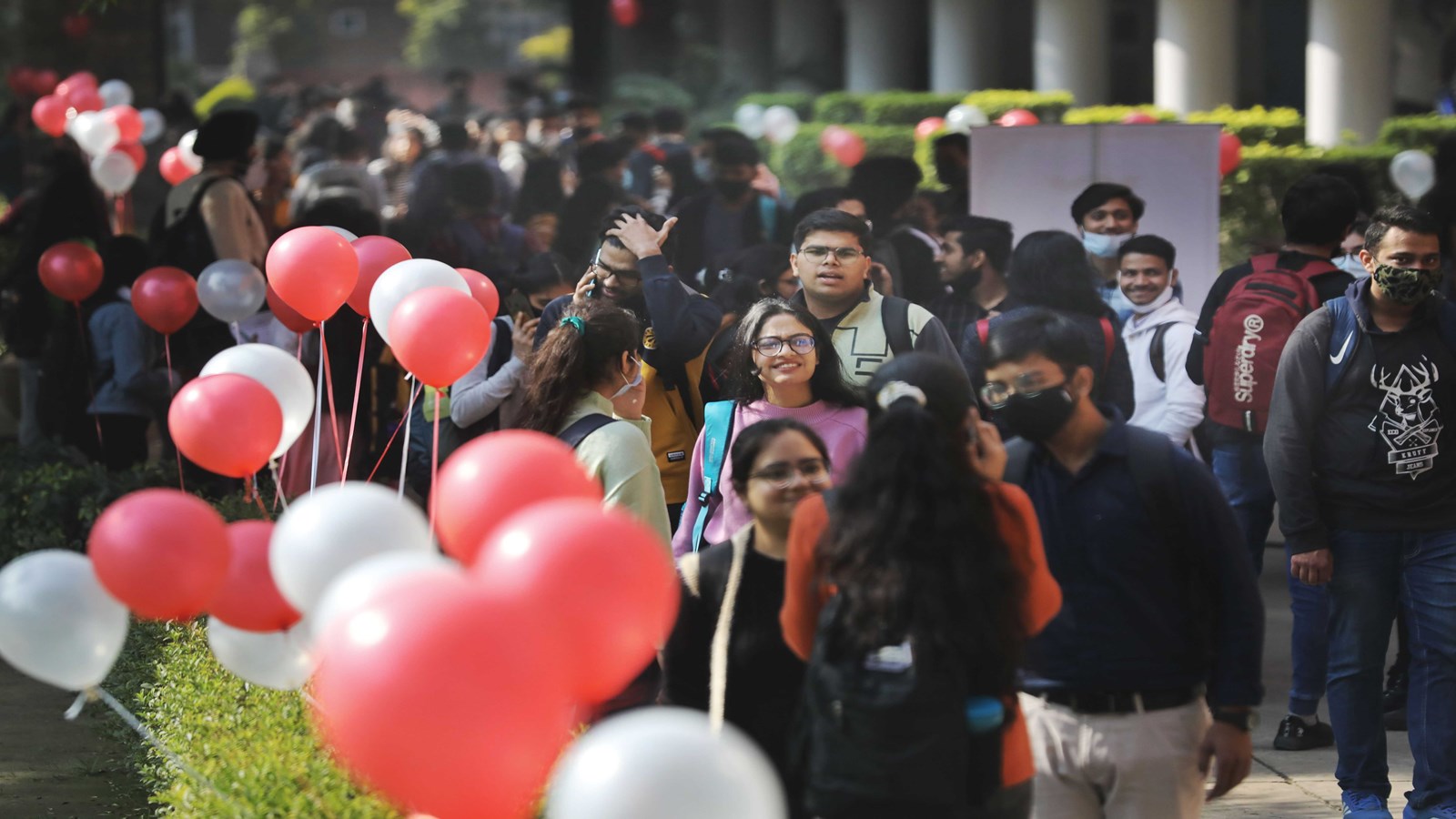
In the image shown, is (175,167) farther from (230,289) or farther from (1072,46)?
(1072,46)

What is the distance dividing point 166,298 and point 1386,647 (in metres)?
5.22

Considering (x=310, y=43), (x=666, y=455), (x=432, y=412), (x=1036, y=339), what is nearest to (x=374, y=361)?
(x=432, y=412)

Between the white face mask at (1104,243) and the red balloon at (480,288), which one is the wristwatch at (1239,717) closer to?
the red balloon at (480,288)

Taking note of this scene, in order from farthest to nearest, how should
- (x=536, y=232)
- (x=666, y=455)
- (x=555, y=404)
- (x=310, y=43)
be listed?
(x=310, y=43), (x=536, y=232), (x=666, y=455), (x=555, y=404)

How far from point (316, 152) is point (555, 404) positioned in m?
13.3

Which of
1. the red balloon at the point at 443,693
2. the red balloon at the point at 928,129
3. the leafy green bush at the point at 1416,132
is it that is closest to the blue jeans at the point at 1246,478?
the red balloon at the point at 443,693

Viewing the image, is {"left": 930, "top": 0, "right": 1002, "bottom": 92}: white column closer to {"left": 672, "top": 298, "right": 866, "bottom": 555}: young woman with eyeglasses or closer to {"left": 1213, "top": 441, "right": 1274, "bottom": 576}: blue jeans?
{"left": 1213, "top": 441, "right": 1274, "bottom": 576}: blue jeans

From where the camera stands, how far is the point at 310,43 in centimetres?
8900

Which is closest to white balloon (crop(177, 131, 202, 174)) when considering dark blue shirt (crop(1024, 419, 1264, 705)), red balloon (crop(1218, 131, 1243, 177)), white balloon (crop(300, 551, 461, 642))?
red balloon (crop(1218, 131, 1243, 177))

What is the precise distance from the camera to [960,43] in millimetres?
25797

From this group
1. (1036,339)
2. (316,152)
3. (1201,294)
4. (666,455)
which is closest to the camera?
(1036,339)

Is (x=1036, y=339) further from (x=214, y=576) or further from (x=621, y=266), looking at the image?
(x=621, y=266)

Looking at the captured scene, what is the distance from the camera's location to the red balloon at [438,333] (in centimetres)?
516

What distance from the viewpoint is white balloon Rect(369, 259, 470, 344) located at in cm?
552
